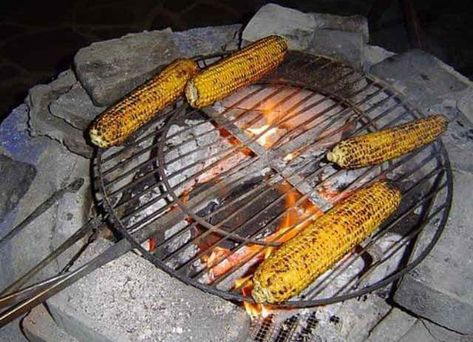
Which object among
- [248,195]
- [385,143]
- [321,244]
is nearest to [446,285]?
[321,244]

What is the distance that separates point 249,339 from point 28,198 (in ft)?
4.70

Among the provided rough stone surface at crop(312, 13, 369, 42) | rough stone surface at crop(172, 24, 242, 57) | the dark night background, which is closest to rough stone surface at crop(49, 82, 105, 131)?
rough stone surface at crop(172, 24, 242, 57)

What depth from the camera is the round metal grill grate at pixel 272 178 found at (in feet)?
7.95

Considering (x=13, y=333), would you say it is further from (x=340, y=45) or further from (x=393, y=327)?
(x=340, y=45)

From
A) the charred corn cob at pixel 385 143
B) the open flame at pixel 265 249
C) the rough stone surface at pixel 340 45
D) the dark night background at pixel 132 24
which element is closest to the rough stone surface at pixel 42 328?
the open flame at pixel 265 249

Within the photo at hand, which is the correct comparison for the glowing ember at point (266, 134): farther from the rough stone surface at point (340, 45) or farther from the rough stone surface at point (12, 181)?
the rough stone surface at point (12, 181)

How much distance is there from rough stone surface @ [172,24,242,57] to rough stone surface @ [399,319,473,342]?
6.90ft

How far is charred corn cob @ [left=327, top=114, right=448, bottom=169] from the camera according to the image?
2.38m

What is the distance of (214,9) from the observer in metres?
6.33

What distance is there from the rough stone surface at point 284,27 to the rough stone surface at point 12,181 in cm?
156

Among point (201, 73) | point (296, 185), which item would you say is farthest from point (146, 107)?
point (296, 185)

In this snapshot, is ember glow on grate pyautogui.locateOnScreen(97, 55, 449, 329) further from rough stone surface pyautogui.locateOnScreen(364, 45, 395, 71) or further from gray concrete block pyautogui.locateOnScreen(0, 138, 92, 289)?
rough stone surface pyautogui.locateOnScreen(364, 45, 395, 71)

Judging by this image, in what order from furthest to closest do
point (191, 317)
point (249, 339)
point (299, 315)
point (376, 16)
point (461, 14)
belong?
point (461, 14), point (376, 16), point (299, 315), point (249, 339), point (191, 317)

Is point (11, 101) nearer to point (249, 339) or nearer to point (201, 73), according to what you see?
point (201, 73)
